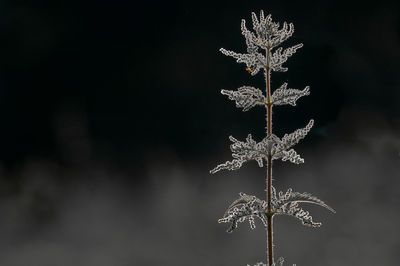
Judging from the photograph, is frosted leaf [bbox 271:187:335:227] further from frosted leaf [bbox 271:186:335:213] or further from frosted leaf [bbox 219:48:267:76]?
frosted leaf [bbox 219:48:267:76]

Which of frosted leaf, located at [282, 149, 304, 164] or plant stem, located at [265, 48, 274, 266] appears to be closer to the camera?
frosted leaf, located at [282, 149, 304, 164]

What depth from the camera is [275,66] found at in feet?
22.4

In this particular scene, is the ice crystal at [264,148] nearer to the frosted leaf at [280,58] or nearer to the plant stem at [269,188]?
the plant stem at [269,188]

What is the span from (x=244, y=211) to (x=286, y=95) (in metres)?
1.96

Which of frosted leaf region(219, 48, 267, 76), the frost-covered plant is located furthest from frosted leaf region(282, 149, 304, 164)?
frosted leaf region(219, 48, 267, 76)

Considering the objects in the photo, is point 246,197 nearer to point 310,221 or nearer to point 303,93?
point 310,221

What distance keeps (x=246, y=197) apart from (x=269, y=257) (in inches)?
38.7

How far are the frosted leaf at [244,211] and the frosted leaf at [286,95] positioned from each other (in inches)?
63.4

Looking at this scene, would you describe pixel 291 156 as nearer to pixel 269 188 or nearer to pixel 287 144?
pixel 287 144

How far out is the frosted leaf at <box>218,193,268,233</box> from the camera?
6.38 m

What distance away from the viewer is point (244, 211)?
20.9ft

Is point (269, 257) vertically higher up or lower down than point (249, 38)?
lower down

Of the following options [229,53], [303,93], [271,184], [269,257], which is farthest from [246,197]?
[229,53]

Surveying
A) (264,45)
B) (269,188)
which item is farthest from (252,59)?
(269,188)
